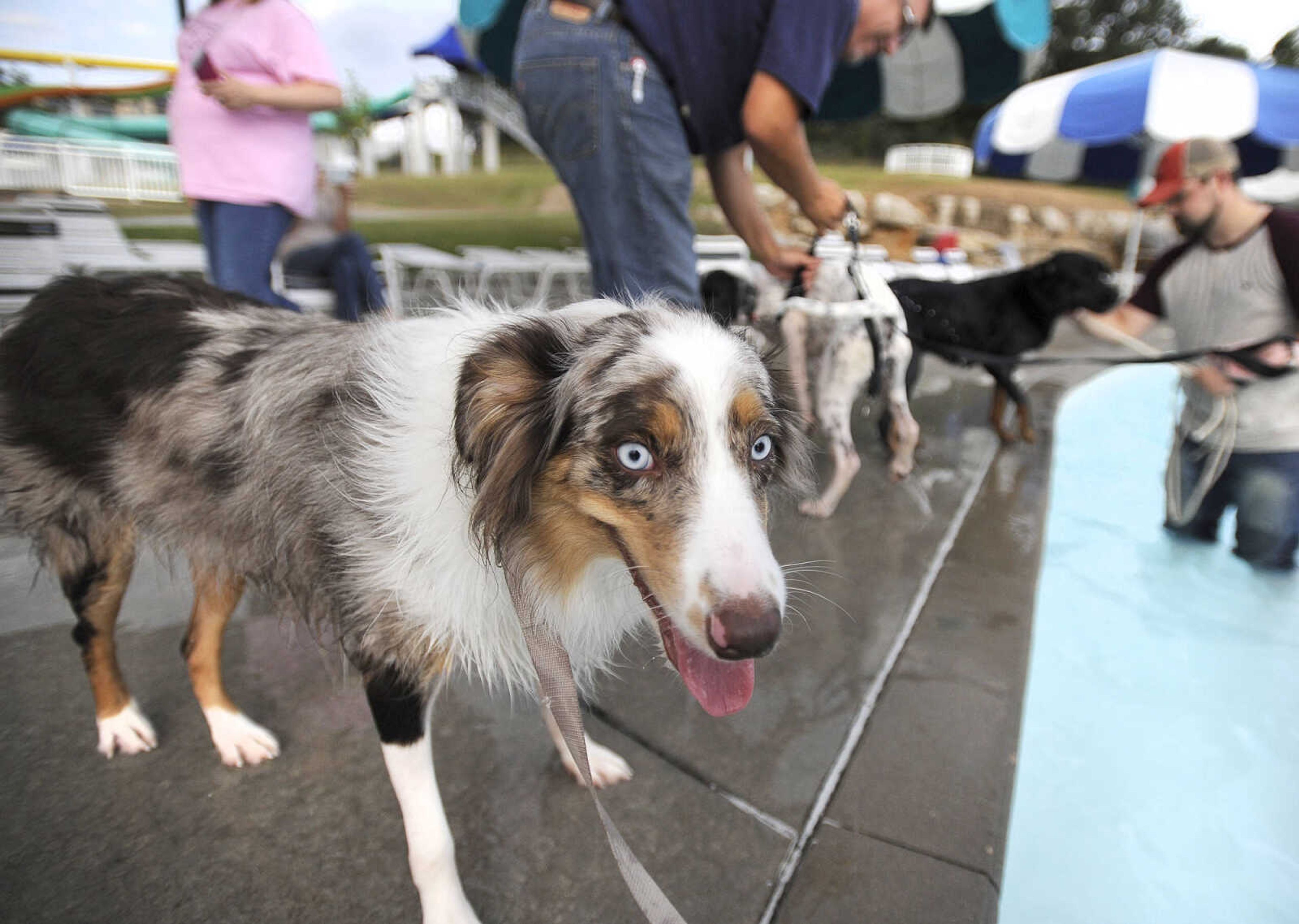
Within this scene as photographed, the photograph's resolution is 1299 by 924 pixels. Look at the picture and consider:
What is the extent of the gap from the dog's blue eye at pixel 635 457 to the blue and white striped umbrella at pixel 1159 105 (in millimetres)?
9081

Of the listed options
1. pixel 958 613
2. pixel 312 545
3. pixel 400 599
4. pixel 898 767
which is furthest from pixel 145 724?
pixel 958 613

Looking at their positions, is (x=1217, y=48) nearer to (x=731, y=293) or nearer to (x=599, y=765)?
(x=731, y=293)

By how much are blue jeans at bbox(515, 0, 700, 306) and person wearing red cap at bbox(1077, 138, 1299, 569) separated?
2.62 m

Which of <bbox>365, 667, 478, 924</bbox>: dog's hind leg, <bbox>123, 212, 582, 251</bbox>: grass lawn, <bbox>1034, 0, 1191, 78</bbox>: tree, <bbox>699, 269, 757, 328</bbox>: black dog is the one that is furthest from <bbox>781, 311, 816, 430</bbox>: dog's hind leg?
<bbox>1034, 0, 1191, 78</bbox>: tree

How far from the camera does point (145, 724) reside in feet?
6.79

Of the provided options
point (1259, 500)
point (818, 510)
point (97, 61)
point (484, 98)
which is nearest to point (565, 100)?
point (818, 510)

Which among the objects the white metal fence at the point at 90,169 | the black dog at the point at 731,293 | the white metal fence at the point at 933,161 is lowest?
the black dog at the point at 731,293

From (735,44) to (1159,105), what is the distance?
27.8 ft

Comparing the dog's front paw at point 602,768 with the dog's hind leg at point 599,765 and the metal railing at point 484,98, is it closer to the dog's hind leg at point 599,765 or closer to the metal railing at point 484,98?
the dog's hind leg at point 599,765

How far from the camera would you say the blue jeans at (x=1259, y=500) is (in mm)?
3436

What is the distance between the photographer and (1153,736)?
9.16 ft

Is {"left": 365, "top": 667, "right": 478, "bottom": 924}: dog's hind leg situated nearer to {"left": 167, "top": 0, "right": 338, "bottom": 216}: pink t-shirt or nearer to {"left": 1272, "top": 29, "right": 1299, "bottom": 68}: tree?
{"left": 167, "top": 0, "right": 338, "bottom": 216}: pink t-shirt

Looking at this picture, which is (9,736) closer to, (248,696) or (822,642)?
(248,696)

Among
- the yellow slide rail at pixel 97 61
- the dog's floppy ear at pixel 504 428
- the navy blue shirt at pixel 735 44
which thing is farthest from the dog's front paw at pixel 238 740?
the yellow slide rail at pixel 97 61
